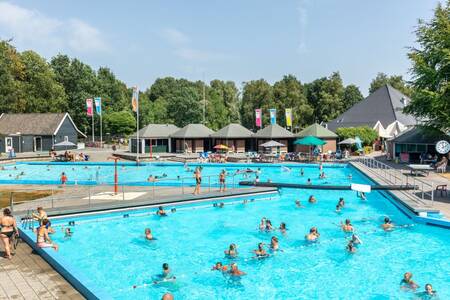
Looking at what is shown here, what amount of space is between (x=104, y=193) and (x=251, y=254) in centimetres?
1070

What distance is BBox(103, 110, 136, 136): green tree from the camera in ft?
231

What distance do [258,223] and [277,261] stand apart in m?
4.86

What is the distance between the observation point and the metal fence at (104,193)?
18.9 meters

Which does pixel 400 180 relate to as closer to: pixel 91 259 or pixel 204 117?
pixel 91 259

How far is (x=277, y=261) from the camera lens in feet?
46.0

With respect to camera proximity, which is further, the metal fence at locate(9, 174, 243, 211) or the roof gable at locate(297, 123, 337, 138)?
the roof gable at locate(297, 123, 337, 138)

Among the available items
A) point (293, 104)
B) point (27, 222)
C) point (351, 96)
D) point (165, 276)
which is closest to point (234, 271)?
point (165, 276)

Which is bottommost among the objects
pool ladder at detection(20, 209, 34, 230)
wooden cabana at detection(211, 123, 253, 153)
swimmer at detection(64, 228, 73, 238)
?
swimmer at detection(64, 228, 73, 238)

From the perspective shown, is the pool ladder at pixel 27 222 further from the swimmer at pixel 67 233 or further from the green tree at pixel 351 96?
the green tree at pixel 351 96

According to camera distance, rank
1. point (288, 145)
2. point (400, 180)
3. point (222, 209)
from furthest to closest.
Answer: point (288, 145)
point (400, 180)
point (222, 209)

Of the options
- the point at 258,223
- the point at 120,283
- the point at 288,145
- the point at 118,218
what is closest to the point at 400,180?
the point at 258,223

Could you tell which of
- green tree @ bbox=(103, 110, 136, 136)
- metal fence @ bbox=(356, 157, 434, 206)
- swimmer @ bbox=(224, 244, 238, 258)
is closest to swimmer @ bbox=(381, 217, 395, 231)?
metal fence @ bbox=(356, 157, 434, 206)

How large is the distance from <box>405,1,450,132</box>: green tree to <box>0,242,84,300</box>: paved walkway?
29.0 m

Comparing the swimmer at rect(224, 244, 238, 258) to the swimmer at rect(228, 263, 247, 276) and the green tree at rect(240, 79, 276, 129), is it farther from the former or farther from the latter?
the green tree at rect(240, 79, 276, 129)
